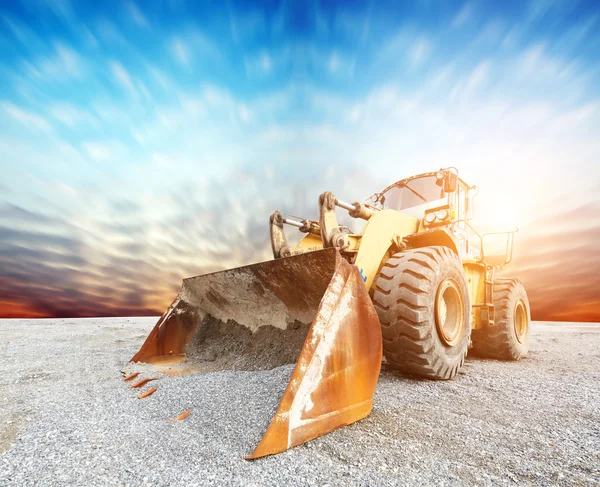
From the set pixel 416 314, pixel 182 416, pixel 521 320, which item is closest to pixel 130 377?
pixel 182 416

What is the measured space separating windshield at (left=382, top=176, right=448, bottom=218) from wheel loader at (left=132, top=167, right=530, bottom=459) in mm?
18

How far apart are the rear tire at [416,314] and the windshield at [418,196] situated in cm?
174

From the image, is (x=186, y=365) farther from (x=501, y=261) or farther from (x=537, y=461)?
(x=501, y=261)

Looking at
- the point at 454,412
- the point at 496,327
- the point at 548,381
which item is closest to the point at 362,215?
the point at 454,412

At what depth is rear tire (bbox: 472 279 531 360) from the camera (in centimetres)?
545

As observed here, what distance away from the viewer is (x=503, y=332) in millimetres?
5434

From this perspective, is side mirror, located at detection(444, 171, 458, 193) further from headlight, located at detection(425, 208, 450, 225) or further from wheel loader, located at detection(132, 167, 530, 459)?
headlight, located at detection(425, 208, 450, 225)

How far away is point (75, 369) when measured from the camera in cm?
374

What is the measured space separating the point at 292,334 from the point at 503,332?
3765 millimetres

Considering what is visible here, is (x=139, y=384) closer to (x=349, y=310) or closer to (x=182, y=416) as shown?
(x=182, y=416)

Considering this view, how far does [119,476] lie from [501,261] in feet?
21.6

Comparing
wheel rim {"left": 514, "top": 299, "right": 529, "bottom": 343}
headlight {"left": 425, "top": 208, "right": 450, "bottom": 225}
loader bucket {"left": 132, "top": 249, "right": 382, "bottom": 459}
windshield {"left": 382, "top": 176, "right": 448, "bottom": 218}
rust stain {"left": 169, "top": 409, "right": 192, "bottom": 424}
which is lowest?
rust stain {"left": 169, "top": 409, "right": 192, "bottom": 424}

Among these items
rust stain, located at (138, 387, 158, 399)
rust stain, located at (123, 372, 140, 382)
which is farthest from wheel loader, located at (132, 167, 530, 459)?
rust stain, located at (138, 387, 158, 399)

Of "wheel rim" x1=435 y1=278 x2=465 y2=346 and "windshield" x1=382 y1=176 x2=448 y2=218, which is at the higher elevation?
"windshield" x1=382 y1=176 x2=448 y2=218
